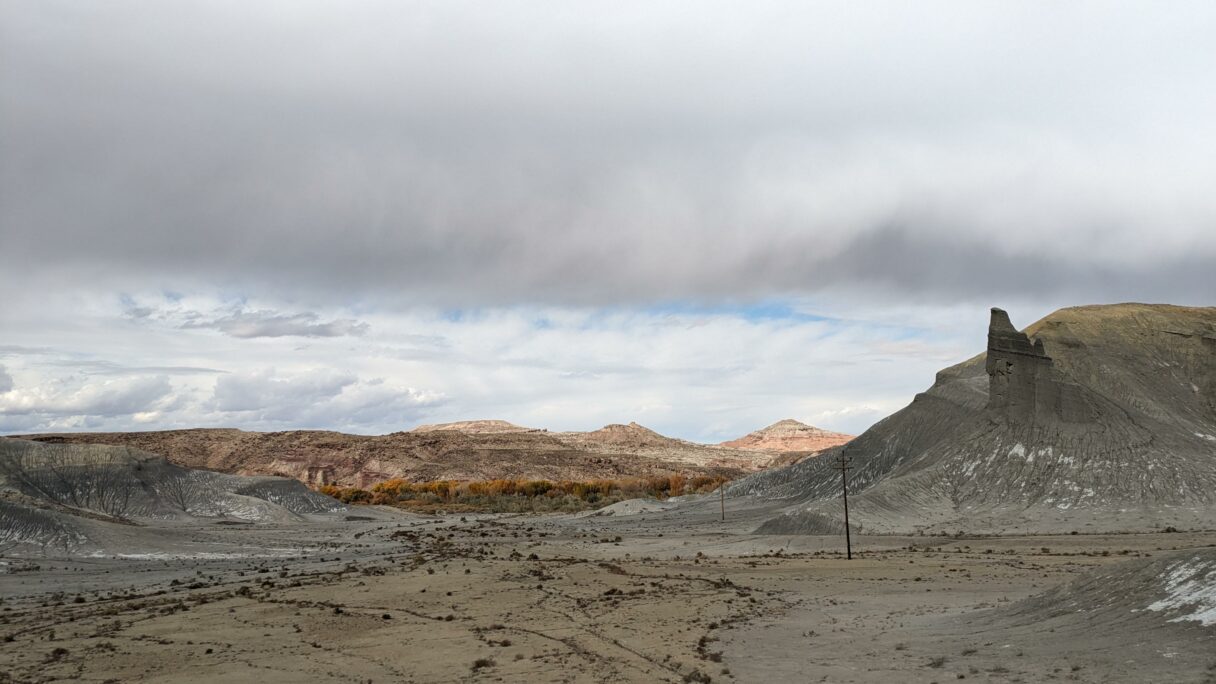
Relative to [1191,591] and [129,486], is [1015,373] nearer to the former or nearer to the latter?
[1191,591]

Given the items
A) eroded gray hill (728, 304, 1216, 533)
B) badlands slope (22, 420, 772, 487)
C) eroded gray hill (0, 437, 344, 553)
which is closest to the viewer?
eroded gray hill (728, 304, 1216, 533)

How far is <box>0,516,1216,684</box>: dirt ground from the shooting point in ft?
51.0

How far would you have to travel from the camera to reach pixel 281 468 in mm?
126125

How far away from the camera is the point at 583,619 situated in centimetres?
2175

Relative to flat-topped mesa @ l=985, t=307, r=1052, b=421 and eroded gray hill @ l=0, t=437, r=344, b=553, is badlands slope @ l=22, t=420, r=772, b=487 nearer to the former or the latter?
eroded gray hill @ l=0, t=437, r=344, b=553

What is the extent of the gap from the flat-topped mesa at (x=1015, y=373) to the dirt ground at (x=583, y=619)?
18.8m

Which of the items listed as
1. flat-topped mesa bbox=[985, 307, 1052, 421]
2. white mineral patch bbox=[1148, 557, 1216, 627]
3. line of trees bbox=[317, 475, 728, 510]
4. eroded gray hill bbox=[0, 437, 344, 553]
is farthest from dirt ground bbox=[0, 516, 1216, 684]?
line of trees bbox=[317, 475, 728, 510]

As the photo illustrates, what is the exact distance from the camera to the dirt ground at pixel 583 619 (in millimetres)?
15547

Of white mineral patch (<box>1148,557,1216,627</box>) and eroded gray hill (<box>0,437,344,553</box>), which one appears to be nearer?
white mineral patch (<box>1148,557,1216,627</box>)

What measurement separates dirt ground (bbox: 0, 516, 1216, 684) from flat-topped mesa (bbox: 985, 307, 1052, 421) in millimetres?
18843

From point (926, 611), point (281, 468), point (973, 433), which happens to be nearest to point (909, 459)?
point (973, 433)

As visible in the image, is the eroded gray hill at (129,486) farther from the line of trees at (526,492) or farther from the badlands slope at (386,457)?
the badlands slope at (386,457)

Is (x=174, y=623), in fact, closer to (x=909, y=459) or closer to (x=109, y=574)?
(x=109, y=574)

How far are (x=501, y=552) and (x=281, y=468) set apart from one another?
93.1 m
